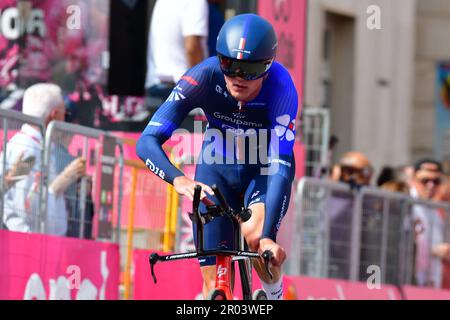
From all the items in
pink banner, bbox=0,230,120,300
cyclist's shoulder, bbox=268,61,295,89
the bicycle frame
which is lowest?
pink banner, bbox=0,230,120,300

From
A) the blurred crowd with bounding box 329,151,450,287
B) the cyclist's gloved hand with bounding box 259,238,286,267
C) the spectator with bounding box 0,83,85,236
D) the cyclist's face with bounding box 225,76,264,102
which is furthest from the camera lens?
the blurred crowd with bounding box 329,151,450,287

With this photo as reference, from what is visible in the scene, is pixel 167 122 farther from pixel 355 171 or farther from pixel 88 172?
pixel 355 171

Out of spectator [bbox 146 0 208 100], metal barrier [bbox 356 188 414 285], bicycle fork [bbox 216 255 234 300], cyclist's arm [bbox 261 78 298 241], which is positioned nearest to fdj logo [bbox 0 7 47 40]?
spectator [bbox 146 0 208 100]

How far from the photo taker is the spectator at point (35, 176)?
9742 mm

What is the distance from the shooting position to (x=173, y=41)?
40.4 ft

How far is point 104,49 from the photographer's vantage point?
1338cm

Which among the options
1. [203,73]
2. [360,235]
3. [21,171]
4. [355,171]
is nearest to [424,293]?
[360,235]

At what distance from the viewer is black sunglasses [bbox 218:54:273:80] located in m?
7.64

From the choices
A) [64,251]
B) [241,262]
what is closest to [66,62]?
[64,251]

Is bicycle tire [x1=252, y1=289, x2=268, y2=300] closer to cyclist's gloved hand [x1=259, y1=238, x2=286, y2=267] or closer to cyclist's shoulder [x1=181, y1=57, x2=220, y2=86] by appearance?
cyclist's gloved hand [x1=259, y1=238, x2=286, y2=267]

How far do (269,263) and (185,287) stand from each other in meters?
4.46

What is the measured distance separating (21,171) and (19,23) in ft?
12.2

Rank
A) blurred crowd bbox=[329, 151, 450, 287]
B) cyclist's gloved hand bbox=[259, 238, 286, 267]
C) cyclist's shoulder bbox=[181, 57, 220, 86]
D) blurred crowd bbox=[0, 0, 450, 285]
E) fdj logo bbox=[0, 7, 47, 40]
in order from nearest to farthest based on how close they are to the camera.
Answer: cyclist's gloved hand bbox=[259, 238, 286, 267]
cyclist's shoulder bbox=[181, 57, 220, 86]
blurred crowd bbox=[0, 0, 450, 285]
fdj logo bbox=[0, 7, 47, 40]
blurred crowd bbox=[329, 151, 450, 287]
